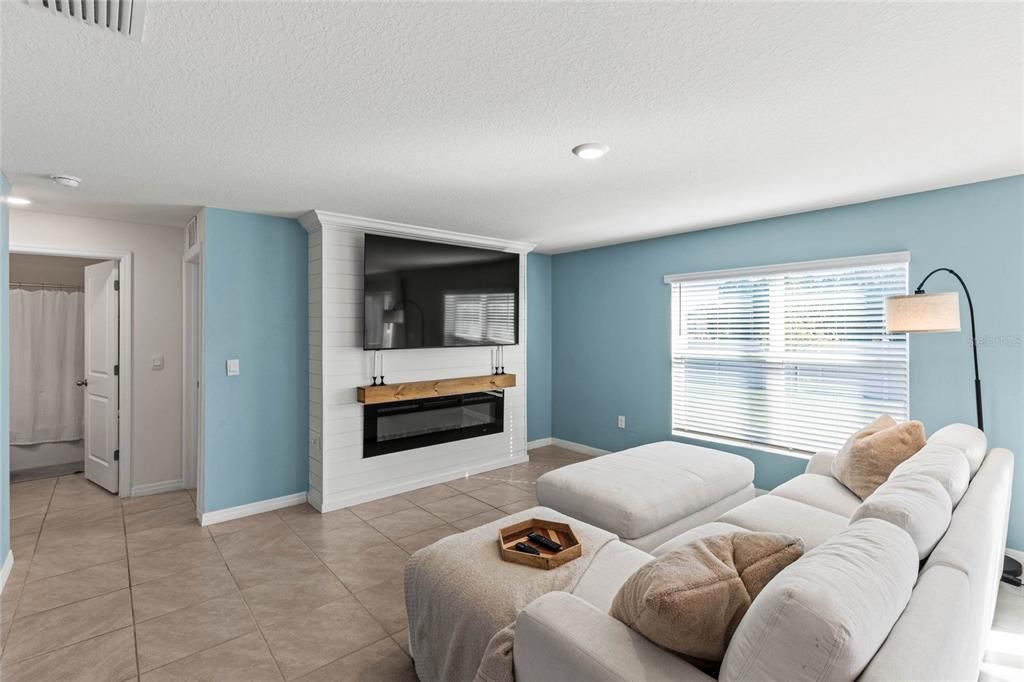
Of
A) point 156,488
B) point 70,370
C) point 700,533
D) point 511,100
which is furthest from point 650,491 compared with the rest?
point 70,370

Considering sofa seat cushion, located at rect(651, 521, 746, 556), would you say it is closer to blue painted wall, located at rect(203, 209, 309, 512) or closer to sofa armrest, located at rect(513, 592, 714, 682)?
sofa armrest, located at rect(513, 592, 714, 682)

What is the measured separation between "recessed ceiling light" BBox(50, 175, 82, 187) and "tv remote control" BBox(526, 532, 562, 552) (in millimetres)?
3179

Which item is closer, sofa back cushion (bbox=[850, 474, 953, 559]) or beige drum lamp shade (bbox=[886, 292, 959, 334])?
sofa back cushion (bbox=[850, 474, 953, 559])

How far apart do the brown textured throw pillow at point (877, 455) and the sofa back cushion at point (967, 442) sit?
5.3 inches

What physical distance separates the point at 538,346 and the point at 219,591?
3.98 m

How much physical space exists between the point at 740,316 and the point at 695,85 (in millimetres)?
2903

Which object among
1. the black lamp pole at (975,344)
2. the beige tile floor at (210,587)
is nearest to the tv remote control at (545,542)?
the beige tile floor at (210,587)

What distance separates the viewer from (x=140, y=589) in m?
2.75

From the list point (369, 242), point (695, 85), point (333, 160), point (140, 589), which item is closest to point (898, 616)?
point (695, 85)

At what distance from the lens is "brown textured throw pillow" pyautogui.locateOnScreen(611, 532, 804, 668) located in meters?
1.19

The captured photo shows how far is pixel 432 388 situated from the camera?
4.47 m

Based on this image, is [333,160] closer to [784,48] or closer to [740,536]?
[784,48]

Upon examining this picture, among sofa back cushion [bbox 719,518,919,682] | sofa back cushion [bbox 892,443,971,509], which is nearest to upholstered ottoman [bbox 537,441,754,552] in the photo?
sofa back cushion [bbox 892,443,971,509]

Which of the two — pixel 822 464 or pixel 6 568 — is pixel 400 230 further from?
pixel 822 464
